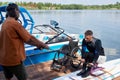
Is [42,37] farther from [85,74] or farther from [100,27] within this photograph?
[100,27]

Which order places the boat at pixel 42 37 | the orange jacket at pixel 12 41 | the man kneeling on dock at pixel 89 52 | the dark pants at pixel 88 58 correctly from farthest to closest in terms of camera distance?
the boat at pixel 42 37 → the dark pants at pixel 88 58 → the man kneeling on dock at pixel 89 52 → the orange jacket at pixel 12 41

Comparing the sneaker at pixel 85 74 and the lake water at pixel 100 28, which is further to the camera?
the lake water at pixel 100 28

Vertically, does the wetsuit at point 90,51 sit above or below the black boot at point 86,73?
above

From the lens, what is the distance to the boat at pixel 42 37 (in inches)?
209

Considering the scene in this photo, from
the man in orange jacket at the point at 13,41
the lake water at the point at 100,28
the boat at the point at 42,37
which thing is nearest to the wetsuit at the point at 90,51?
the boat at the point at 42,37

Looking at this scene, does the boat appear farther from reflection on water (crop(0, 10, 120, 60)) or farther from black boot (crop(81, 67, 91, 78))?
reflection on water (crop(0, 10, 120, 60))

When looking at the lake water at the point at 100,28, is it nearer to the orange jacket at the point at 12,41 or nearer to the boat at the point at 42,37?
the boat at the point at 42,37

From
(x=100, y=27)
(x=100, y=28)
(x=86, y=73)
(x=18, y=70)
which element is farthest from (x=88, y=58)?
(x=100, y=27)

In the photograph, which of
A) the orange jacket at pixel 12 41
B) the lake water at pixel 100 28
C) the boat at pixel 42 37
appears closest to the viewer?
the orange jacket at pixel 12 41

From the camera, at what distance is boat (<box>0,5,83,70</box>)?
5.30 m

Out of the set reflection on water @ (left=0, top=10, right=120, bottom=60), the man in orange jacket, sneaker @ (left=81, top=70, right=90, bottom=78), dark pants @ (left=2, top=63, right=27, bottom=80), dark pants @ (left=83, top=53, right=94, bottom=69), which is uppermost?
the man in orange jacket

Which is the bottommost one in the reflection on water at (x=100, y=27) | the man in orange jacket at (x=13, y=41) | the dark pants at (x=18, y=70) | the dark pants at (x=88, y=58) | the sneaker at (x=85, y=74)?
the reflection on water at (x=100, y=27)

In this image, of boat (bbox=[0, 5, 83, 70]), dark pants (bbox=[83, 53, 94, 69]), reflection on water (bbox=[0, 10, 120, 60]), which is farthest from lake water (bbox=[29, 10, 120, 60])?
dark pants (bbox=[83, 53, 94, 69])

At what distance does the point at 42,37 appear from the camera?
6.32m
